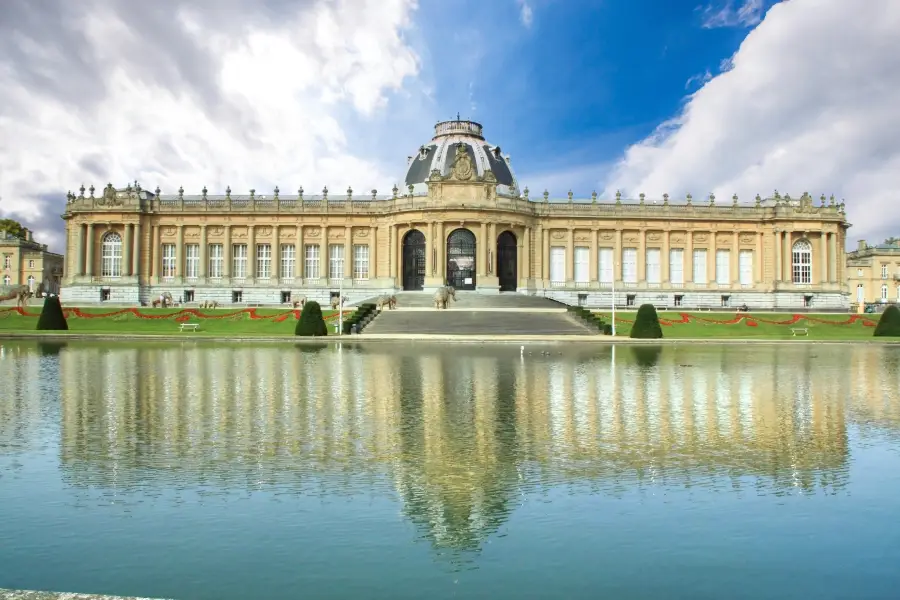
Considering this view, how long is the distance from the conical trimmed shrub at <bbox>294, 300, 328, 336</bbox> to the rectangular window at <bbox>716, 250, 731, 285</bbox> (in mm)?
47297

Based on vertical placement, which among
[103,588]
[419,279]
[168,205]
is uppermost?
[168,205]

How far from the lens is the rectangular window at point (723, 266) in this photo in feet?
260

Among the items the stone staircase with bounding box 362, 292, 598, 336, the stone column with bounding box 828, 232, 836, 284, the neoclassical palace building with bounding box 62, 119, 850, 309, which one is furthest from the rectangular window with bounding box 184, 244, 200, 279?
the stone column with bounding box 828, 232, 836, 284

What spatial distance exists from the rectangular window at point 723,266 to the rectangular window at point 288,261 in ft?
139

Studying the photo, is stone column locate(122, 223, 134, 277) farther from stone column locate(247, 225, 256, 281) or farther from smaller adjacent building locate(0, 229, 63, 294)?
smaller adjacent building locate(0, 229, 63, 294)

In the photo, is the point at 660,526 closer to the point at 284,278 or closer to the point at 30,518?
the point at 30,518

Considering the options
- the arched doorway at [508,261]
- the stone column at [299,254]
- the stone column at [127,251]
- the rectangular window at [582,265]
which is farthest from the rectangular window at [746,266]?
the stone column at [127,251]

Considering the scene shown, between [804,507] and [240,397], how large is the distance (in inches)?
538

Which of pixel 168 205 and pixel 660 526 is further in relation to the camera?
pixel 168 205

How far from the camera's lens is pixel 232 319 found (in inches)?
2191

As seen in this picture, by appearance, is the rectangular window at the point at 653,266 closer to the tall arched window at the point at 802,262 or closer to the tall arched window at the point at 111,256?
the tall arched window at the point at 802,262

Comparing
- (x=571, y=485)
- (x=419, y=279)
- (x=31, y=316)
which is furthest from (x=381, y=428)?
(x=419, y=279)

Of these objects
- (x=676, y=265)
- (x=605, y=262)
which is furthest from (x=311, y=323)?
(x=676, y=265)

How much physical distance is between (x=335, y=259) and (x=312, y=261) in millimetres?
2295
